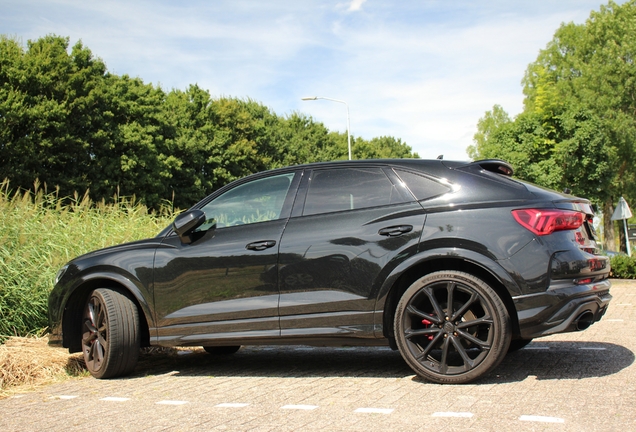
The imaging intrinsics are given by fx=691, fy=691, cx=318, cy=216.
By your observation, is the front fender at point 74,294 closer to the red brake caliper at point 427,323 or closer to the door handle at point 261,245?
the door handle at point 261,245

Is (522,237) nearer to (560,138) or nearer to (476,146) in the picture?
(560,138)

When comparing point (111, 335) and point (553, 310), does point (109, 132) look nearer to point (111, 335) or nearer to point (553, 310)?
point (111, 335)

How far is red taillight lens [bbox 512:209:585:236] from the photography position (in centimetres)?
461

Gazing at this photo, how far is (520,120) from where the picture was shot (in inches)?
1518

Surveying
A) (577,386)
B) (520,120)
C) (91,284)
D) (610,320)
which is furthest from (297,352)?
(520,120)

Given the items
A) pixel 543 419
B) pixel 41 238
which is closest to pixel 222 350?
pixel 41 238

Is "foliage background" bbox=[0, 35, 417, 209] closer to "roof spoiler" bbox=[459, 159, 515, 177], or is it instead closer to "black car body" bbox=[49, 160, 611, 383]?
"black car body" bbox=[49, 160, 611, 383]

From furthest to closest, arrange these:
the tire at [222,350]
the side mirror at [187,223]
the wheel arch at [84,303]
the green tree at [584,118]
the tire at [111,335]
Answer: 1. the green tree at [584,118]
2. the tire at [222,350]
3. the wheel arch at [84,303]
4. the tire at [111,335]
5. the side mirror at [187,223]

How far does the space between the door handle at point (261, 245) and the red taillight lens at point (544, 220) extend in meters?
1.83

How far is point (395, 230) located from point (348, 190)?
0.60m

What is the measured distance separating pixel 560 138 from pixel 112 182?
2478cm

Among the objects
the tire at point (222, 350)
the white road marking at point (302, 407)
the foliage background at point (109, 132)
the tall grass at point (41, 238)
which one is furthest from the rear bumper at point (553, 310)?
the foliage background at point (109, 132)

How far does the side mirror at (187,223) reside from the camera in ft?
18.4

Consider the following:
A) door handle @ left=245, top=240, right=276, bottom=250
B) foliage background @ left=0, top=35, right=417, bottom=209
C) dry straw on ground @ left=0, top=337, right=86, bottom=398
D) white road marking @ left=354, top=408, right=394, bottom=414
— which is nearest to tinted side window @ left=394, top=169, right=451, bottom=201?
door handle @ left=245, top=240, right=276, bottom=250
